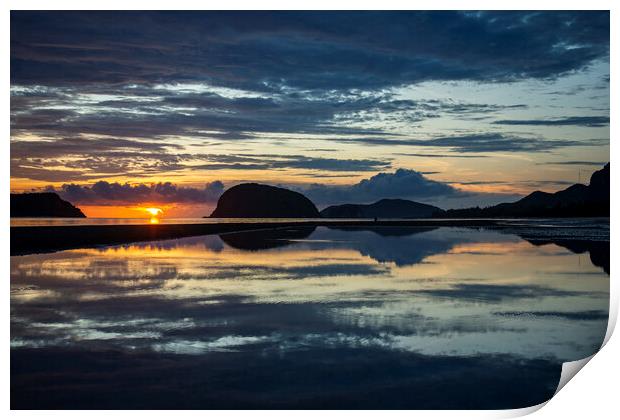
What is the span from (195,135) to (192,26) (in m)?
2.06

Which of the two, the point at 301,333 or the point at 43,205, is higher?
the point at 43,205

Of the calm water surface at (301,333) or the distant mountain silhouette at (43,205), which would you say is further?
the distant mountain silhouette at (43,205)

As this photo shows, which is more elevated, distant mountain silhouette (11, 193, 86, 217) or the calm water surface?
distant mountain silhouette (11, 193, 86, 217)

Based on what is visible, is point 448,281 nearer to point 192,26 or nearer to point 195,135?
point 195,135

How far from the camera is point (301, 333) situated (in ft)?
21.9

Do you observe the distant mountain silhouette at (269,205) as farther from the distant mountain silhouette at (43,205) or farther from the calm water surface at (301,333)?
the calm water surface at (301,333)

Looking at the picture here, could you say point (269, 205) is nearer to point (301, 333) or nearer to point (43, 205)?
point (43, 205)

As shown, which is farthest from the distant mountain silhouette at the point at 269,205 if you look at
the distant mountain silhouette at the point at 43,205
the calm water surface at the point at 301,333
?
the calm water surface at the point at 301,333

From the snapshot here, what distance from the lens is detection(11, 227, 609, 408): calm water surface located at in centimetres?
533

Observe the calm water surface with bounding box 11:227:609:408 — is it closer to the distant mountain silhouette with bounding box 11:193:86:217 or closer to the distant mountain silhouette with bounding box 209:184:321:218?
the distant mountain silhouette with bounding box 11:193:86:217

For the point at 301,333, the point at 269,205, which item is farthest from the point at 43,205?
the point at 269,205

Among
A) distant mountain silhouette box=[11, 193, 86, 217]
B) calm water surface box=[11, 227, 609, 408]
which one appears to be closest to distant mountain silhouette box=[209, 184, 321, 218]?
distant mountain silhouette box=[11, 193, 86, 217]

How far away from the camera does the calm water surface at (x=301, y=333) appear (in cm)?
533

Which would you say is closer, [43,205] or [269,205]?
[43,205]
